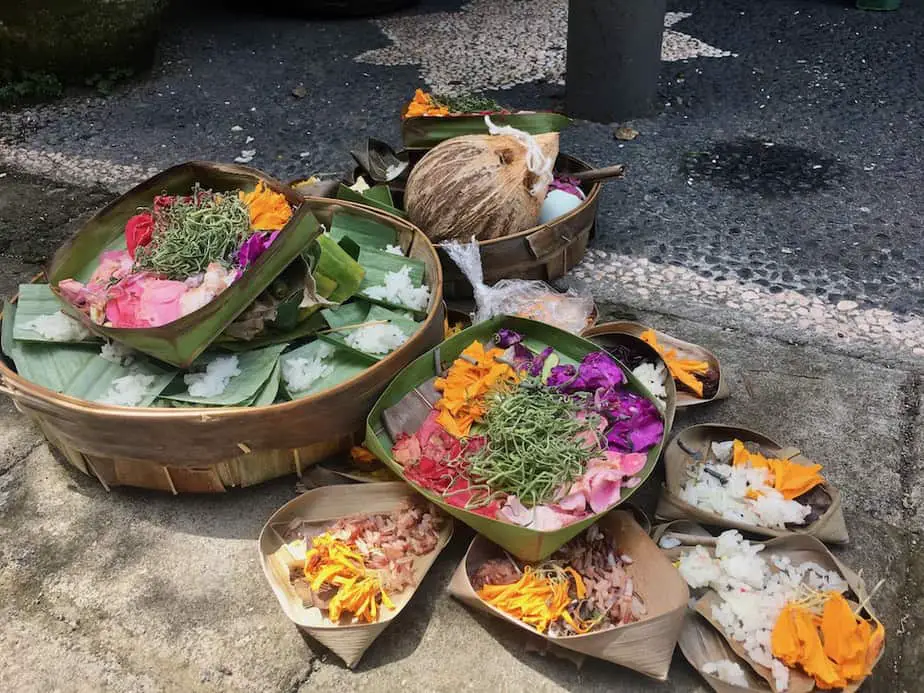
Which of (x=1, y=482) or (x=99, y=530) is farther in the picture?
(x=1, y=482)

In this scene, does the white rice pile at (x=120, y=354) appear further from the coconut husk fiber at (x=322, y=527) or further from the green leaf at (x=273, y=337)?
the coconut husk fiber at (x=322, y=527)

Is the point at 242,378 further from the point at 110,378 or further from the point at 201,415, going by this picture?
the point at 110,378

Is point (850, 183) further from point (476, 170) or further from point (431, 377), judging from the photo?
point (431, 377)

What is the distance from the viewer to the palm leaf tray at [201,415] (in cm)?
221

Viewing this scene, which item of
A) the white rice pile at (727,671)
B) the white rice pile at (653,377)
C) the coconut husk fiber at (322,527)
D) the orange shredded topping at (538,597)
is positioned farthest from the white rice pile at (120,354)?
the white rice pile at (727,671)

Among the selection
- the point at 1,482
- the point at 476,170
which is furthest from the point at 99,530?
the point at 476,170

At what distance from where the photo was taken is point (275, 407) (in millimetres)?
2221

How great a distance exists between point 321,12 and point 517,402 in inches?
221

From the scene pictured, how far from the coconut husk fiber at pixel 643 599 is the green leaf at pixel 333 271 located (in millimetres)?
1047

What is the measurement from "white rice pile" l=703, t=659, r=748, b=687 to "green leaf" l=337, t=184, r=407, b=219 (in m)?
2.03

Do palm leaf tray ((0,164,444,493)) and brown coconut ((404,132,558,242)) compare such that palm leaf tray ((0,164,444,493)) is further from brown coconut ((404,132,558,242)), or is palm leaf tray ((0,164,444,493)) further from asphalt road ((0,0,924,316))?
asphalt road ((0,0,924,316))

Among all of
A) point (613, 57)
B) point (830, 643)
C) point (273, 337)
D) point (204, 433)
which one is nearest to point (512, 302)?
point (273, 337)

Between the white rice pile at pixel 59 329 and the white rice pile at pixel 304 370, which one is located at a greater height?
the white rice pile at pixel 59 329

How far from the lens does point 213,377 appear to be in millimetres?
2416
